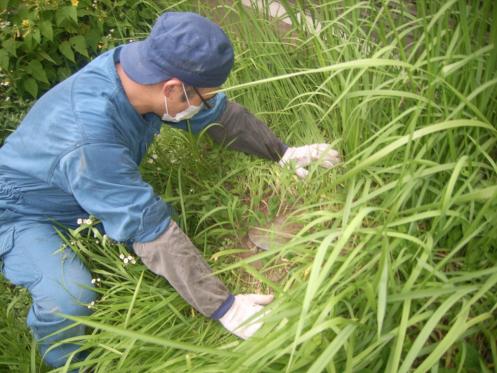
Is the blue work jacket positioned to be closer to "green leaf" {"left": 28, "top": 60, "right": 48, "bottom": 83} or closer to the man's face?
the man's face

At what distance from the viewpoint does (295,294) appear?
53.0 inches

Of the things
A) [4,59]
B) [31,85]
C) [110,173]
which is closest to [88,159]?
[110,173]

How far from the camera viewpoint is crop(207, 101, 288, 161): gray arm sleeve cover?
6.55ft

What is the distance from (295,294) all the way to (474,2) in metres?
0.96

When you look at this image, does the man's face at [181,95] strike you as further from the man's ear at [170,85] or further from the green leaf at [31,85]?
the green leaf at [31,85]

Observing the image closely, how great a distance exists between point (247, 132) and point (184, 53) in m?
0.63

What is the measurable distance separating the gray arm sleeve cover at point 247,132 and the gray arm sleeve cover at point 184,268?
1.95ft

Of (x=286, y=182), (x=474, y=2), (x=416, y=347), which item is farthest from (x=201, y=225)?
(x=474, y=2)

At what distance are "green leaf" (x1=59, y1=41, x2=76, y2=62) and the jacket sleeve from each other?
4.21ft

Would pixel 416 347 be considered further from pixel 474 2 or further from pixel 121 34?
pixel 121 34

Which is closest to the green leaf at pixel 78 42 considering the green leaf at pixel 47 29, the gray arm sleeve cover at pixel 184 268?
the green leaf at pixel 47 29

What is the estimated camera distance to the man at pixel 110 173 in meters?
Answer: 1.48

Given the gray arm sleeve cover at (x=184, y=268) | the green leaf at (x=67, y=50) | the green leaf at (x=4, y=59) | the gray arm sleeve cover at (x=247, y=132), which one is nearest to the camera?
the gray arm sleeve cover at (x=184, y=268)

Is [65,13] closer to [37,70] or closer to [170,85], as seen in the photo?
[37,70]
